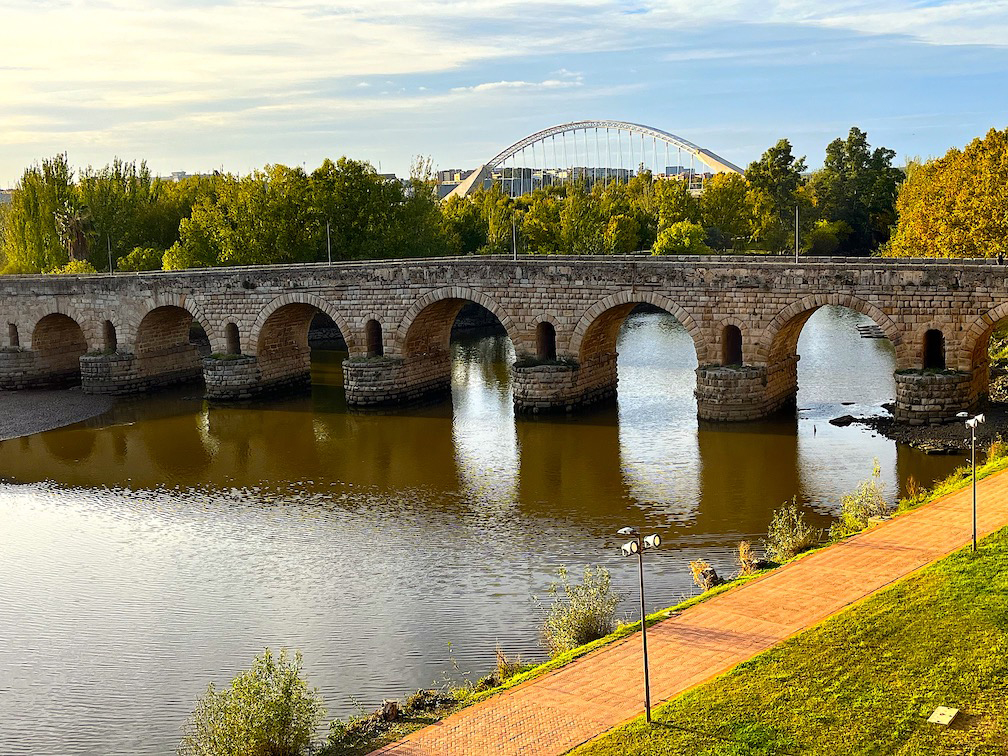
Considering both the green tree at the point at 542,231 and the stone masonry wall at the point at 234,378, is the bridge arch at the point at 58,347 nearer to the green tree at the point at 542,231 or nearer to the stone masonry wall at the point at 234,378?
the stone masonry wall at the point at 234,378

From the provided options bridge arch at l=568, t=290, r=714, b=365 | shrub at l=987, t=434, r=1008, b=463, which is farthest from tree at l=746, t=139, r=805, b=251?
shrub at l=987, t=434, r=1008, b=463

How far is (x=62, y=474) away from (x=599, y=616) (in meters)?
23.8

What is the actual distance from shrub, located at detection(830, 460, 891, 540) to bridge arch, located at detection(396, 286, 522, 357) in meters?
17.7

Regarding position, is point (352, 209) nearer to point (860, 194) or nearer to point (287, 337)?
point (287, 337)

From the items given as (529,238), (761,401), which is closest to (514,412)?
(761,401)

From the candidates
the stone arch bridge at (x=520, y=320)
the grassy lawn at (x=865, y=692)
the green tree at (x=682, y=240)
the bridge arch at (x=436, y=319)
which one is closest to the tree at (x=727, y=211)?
the green tree at (x=682, y=240)

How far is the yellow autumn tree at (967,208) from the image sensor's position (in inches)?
1806

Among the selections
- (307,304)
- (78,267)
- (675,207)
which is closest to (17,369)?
(78,267)

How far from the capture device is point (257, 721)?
14805 mm

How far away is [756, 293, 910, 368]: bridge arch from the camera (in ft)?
113

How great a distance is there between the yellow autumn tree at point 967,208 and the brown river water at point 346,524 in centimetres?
655

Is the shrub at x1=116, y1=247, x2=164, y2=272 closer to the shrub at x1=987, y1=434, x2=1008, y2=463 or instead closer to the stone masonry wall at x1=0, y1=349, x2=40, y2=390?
the stone masonry wall at x1=0, y1=349, x2=40, y2=390

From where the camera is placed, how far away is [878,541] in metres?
20.6

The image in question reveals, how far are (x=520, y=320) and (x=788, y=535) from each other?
64.6ft
